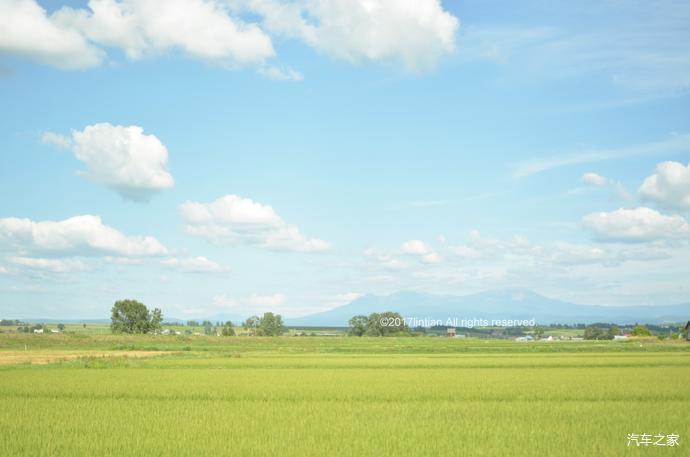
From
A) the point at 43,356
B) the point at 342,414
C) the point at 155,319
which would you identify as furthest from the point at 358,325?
the point at 342,414

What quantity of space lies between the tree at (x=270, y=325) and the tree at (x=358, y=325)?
19.8 metres

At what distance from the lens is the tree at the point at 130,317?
137 meters

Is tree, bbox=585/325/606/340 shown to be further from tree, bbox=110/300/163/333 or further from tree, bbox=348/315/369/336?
tree, bbox=110/300/163/333

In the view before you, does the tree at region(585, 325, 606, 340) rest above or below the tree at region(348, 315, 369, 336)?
below

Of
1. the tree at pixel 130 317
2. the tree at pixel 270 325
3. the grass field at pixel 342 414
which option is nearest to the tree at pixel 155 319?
the tree at pixel 130 317

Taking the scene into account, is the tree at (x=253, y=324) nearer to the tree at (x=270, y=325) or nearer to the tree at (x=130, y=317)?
the tree at (x=270, y=325)

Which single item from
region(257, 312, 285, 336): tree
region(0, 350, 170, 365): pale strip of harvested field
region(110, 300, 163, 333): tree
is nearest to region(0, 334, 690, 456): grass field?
region(0, 350, 170, 365): pale strip of harvested field

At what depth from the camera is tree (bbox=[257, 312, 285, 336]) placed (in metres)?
175

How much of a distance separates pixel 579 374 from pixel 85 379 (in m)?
25.2

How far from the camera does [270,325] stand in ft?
577

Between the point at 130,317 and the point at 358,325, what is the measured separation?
213 ft

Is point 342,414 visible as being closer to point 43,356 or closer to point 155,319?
point 43,356

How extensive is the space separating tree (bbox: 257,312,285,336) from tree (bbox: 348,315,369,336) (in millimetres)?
19795

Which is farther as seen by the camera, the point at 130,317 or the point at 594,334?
the point at 594,334
